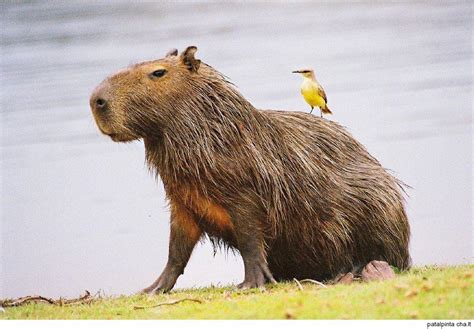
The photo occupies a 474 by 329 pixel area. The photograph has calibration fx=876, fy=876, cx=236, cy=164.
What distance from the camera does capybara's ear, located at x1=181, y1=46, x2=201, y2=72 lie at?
215 inches

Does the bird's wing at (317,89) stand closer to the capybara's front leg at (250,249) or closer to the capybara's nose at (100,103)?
the capybara's front leg at (250,249)

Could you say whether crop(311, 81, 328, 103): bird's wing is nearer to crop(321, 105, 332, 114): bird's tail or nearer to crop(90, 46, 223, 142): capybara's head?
crop(321, 105, 332, 114): bird's tail

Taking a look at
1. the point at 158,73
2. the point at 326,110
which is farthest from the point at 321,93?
the point at 158,73

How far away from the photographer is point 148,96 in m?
5.39

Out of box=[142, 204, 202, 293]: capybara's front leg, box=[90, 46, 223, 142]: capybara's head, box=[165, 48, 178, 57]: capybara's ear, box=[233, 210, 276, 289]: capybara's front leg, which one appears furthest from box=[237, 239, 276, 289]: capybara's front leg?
box=[165, 48, 178, 57]: capybara's ear

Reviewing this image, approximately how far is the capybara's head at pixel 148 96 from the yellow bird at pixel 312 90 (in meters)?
0.78

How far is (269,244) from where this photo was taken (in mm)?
5617

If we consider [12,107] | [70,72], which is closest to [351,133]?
[70,72]

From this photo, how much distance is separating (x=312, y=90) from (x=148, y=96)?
1.21 m

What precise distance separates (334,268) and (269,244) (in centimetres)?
47

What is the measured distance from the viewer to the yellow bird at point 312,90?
19.6ft

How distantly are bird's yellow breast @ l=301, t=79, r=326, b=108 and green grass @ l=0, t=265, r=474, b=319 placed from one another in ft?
4.23
